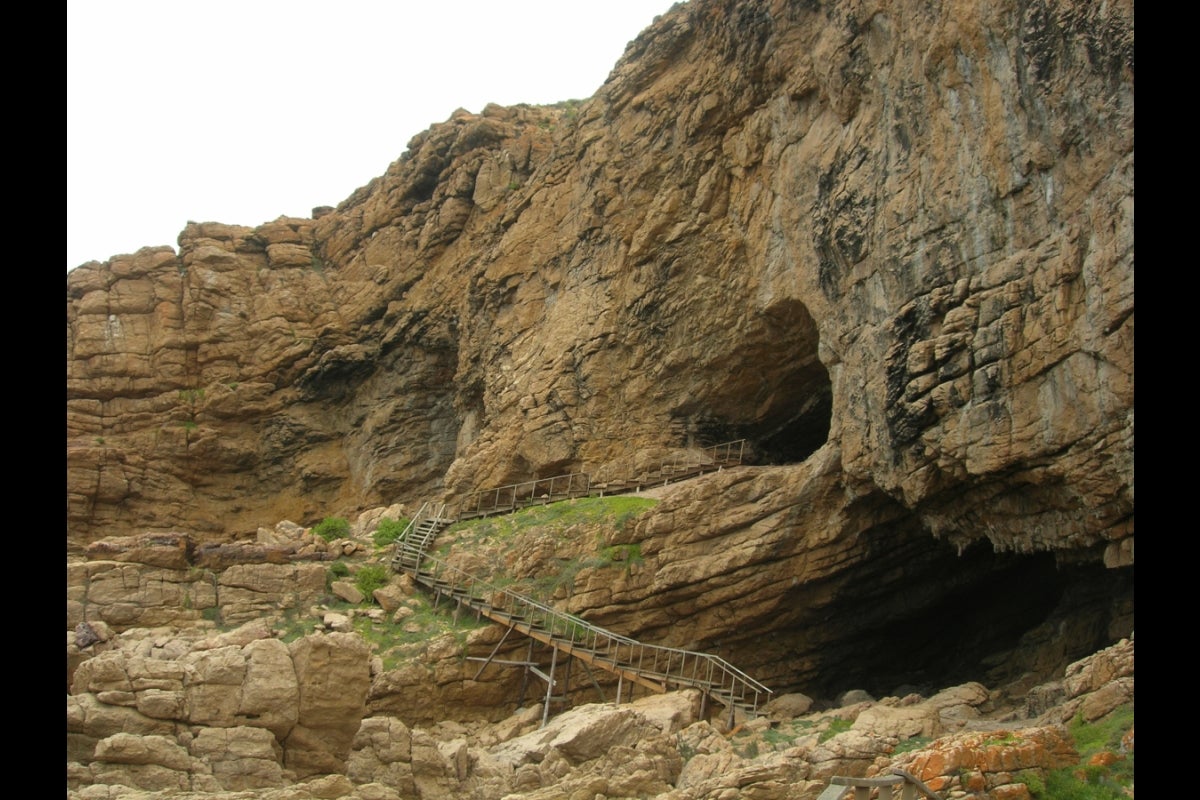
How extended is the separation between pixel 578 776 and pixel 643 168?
21.7 m

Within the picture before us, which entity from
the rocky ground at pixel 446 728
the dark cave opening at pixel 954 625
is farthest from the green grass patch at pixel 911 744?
the dark cave opening at pixel 954 625

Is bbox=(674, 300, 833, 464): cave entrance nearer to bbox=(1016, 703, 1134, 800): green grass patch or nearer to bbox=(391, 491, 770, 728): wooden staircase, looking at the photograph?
bbox=(391, 491, 770, 728): wooden staircase

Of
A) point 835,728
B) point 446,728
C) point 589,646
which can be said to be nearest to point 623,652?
point 589,646

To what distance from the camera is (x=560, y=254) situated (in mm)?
37531

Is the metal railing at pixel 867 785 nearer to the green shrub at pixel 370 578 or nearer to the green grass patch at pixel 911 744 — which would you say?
the green grass patch at pixel 911 744

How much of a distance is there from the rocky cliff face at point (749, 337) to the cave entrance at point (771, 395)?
94 millimetres

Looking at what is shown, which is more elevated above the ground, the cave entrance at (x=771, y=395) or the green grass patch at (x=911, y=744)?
the cave entrance at (x=771, y=395)

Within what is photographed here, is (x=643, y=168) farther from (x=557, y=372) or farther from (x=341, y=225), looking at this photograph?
(x=341, y=225)

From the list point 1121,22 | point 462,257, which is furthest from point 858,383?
point 462,257

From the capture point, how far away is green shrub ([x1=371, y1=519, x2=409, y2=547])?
108ft

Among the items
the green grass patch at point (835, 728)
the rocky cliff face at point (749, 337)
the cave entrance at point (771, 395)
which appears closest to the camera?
the rocky cliff face at point (749, 337)

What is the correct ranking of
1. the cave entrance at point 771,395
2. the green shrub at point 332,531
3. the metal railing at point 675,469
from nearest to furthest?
1. the cave entrance at point 771,395
2. the metal railing at point 675,469
3. the green shrub at point 332,531

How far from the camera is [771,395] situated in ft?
107

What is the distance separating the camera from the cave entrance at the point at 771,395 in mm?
30641
